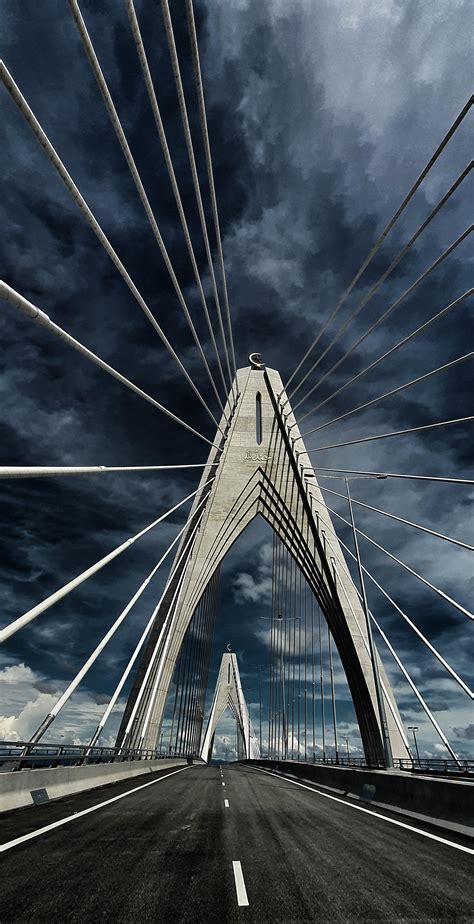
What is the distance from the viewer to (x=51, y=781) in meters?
14.5

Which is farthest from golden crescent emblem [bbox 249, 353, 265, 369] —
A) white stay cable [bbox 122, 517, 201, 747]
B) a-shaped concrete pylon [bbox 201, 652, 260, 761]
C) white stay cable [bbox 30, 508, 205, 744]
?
a-shaped concrete pylon [bbox 201, 652, 260, 761]

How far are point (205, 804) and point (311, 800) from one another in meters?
3.36

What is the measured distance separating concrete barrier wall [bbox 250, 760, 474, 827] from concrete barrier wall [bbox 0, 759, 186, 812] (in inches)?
325

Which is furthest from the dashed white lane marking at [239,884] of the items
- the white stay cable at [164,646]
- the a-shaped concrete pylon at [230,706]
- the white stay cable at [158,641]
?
the a-shaped concrete pylon at [230,706]

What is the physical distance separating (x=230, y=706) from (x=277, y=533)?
98.7m

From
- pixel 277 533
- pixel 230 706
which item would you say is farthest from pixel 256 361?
pixel 230 706

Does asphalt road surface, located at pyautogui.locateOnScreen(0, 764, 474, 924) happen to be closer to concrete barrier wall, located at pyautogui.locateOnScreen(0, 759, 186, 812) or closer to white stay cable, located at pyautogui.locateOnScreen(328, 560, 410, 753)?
concrete barrier wall, located at pyautogui.locateOnScreen(0, 759, 186, 812)

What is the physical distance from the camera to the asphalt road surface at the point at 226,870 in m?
5.28

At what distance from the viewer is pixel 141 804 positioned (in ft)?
45.8

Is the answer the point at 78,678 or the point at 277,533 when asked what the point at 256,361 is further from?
the point at 78,678

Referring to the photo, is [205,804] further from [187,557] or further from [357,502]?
[187,557]

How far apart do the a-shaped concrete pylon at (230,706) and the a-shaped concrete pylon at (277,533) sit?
70228 mm

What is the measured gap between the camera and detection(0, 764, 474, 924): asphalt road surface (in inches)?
208

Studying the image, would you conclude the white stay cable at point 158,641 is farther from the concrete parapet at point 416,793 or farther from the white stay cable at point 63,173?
the white stay cable at point 63,173
